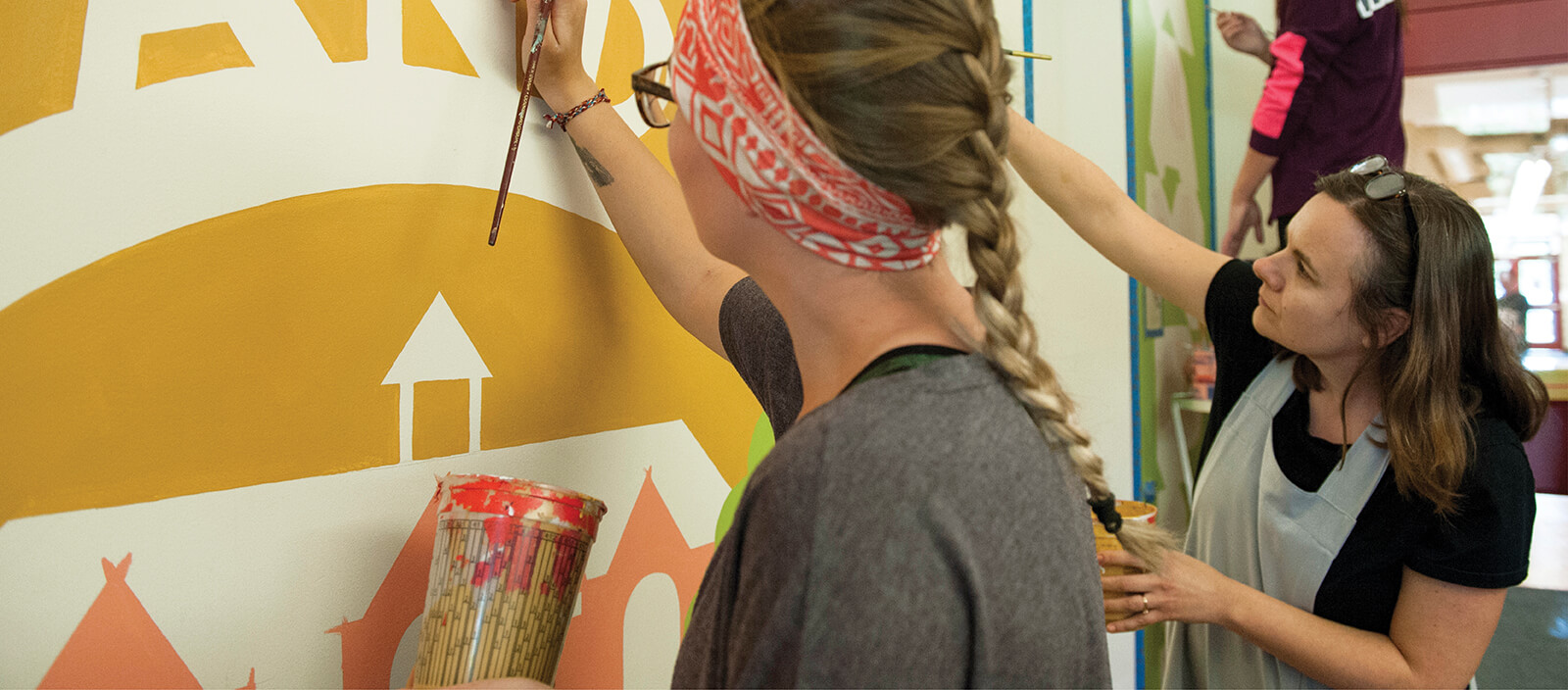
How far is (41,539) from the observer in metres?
0.77

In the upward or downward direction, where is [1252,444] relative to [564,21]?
downward

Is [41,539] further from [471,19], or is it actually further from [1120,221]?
[1120,221]

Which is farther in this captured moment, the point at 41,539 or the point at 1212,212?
the point at 1212,212

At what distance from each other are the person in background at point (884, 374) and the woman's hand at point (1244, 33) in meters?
2.92

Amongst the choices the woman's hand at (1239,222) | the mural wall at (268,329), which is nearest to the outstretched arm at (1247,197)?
the woman's hand at (1239,222)

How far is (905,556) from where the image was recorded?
61cm

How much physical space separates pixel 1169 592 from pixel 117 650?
49.5 inches

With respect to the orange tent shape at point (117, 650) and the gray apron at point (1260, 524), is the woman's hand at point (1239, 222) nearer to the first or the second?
the gray apron at point (1260, 524)

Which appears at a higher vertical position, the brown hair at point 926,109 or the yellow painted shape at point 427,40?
the yellow painted shape at point 427,40

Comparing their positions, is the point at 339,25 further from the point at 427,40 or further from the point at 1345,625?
the point at 1345,625

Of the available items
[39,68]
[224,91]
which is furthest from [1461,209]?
[39,68]

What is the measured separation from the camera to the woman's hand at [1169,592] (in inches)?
50.5

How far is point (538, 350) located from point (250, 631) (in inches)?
17.8

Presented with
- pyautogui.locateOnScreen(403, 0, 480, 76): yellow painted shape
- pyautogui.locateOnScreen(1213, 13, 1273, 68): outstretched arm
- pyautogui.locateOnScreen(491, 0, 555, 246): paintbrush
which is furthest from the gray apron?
pyautogui.locateOnScreen(1213, 13, 1273, 68): outstretched arm
